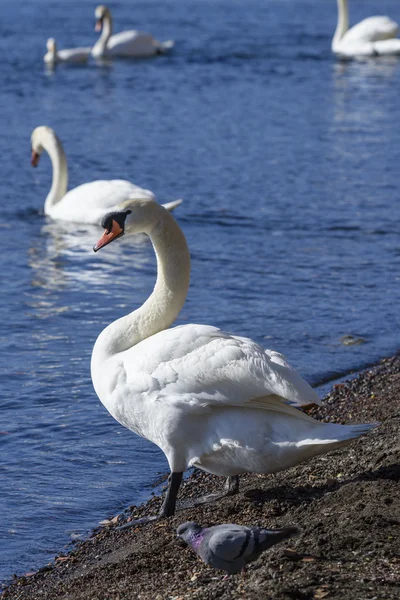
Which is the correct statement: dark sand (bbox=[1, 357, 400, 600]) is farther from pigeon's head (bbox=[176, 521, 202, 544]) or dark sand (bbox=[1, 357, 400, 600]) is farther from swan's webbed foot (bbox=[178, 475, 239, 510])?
pigeon's head (bbox=[176, 521, 202, 544])

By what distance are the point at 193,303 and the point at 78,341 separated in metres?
1.43

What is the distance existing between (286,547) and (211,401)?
101 cm

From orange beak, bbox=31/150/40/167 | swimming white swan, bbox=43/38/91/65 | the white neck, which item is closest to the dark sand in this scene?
orange beak, bbox=31/150/40/167

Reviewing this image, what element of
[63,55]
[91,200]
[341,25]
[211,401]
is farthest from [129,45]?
[211,401]

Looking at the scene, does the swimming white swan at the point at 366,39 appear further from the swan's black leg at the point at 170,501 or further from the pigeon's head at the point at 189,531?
the pigeon's head at the point at 189,531

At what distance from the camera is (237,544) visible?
170 inches

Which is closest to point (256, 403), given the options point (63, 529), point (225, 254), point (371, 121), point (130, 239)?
point (63, 529)

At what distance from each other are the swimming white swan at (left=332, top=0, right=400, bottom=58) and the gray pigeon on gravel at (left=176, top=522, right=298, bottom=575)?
1063 inches

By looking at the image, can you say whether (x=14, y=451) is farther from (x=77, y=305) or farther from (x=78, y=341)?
(x=77, y=305)

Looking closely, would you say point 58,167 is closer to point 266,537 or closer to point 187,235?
point 187,235

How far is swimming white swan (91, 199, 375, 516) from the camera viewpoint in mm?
5371

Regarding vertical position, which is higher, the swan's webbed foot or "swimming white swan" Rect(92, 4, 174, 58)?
the swan's webbed foot

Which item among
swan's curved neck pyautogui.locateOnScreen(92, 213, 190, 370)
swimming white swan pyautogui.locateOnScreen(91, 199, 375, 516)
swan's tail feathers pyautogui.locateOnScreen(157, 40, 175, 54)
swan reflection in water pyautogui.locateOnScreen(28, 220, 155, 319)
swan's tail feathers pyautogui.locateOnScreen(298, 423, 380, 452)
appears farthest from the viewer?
swan's tail feathers pyautogui.locateOnScreen(157, 40, 175, 54)

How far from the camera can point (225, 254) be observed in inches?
481
